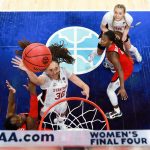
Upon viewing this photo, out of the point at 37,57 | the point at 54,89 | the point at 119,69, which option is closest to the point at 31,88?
the point at 54,89

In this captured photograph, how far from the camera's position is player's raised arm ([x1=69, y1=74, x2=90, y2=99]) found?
4.50 m

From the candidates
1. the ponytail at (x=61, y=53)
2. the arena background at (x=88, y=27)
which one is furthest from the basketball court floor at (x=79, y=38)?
the ponytail at (x=61, y=53)

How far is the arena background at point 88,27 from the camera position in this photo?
172 inches

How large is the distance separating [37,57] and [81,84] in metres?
0.85

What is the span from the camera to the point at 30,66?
13.5 feet

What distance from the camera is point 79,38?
5211 mm

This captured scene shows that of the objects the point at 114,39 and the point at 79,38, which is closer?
the point at 114,39

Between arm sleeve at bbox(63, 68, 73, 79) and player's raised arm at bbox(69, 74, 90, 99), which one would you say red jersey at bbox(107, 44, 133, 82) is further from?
arm sleeve at bbox(63, 68, 73, 79)

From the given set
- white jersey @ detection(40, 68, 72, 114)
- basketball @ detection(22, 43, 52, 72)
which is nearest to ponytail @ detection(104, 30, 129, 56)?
white jersey @ detection(40, 68, 72, 114)

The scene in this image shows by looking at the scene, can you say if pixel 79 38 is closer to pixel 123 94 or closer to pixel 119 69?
pixel 119 69

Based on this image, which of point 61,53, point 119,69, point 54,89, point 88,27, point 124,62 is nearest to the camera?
point 54,89

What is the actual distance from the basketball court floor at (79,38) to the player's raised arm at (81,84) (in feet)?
0.24

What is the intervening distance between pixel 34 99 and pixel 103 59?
1213 millimetres
